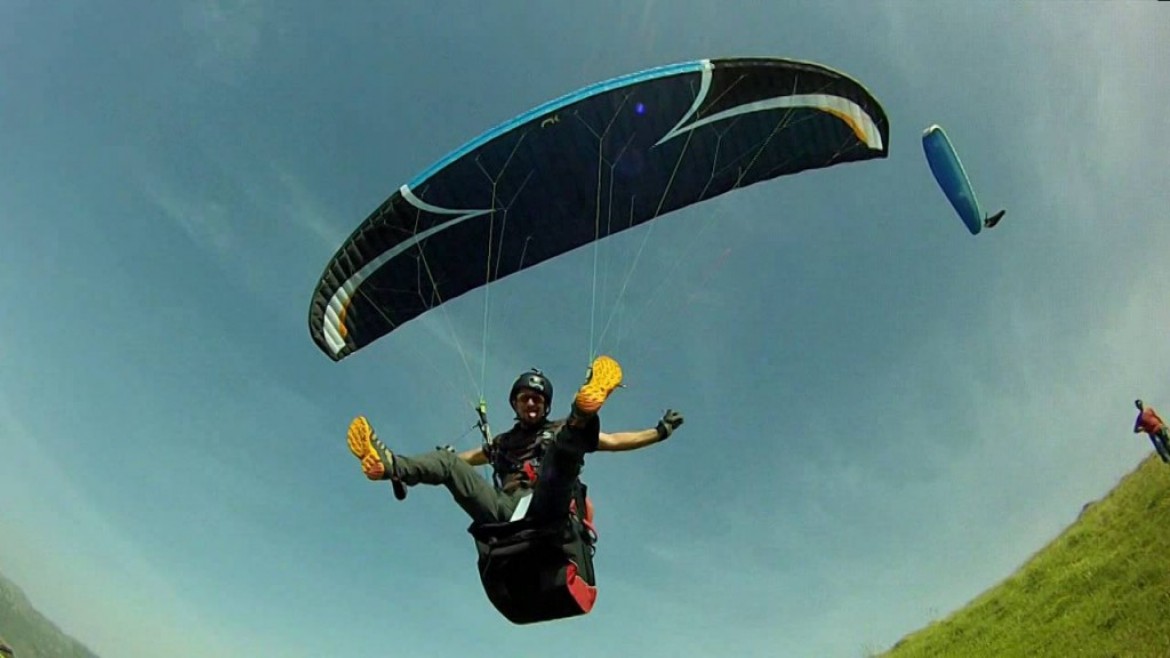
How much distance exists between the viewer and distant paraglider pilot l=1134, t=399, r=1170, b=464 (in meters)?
14.7

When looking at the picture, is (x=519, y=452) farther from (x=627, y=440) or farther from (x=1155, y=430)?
(x=1155, y=430)

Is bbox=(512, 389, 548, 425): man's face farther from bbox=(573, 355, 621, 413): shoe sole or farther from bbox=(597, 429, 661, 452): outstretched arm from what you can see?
bbox=(573, 355, 621, 413): shoe sole

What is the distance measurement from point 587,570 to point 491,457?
3.96 feet

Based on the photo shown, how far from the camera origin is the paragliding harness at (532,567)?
176 inches

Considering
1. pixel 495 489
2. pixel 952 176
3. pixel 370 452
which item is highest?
pixel 952 176

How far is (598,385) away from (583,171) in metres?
4.16

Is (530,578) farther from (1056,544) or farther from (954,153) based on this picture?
(1056,544)

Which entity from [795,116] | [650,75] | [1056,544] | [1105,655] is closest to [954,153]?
[795,116]

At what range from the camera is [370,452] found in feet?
13.4

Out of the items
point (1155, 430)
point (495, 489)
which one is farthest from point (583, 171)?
point (1155, 430)

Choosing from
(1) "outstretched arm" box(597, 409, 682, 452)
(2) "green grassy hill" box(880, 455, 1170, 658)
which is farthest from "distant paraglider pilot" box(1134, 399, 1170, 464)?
(1) "outstretched arm" box(597, 409, 682, 452)

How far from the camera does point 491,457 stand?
557 cm

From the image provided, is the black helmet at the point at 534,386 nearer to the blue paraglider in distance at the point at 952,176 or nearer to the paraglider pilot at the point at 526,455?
the paraglider pilot at the point at 526,455

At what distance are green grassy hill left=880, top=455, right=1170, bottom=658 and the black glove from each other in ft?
23.3
